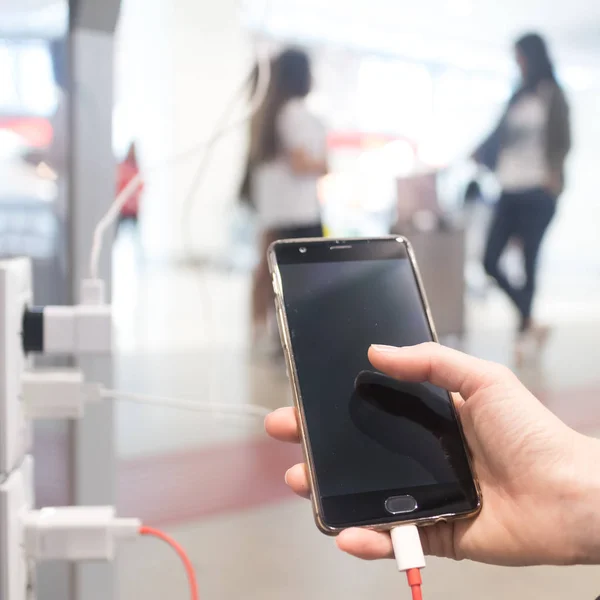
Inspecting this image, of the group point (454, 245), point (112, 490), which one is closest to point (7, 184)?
point (112, 490)

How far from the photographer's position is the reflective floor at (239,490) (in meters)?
0.79

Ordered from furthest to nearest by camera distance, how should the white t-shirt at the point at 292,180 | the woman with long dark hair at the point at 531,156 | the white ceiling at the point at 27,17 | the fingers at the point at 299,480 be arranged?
the woman with long dark hair at the point at 531,156
the white t-shirt at the point at 292,180
the white ceiling at the point at 27,17
the fingers at the point at 299,480

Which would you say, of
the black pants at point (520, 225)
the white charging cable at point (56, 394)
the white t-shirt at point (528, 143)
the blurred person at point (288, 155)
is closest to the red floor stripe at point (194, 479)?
the white charging cable at point (56, 394)

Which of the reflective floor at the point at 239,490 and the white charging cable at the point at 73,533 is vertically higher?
the white charging cable at the point at 73,533

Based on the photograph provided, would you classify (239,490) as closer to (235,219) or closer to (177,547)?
(177,547)

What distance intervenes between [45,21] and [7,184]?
496 mm

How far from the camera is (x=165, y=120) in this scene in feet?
16.3

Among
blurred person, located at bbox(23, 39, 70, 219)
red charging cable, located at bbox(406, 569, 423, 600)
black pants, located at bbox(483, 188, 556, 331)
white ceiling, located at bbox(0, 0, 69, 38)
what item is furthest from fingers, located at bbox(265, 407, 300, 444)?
black pants, located at bbox(483, 188, 556, 331)

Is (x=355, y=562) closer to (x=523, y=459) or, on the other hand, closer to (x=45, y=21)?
(x=523, y=459)

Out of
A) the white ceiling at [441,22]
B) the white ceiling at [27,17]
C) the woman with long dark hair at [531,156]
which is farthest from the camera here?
the white ceiling at [441,22]

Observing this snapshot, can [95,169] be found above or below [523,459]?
above

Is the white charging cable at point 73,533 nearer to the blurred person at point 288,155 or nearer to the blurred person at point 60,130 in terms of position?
the blurred person at point 60,130

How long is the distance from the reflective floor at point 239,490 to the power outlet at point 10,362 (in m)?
0.30

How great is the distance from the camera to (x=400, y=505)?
450mm
